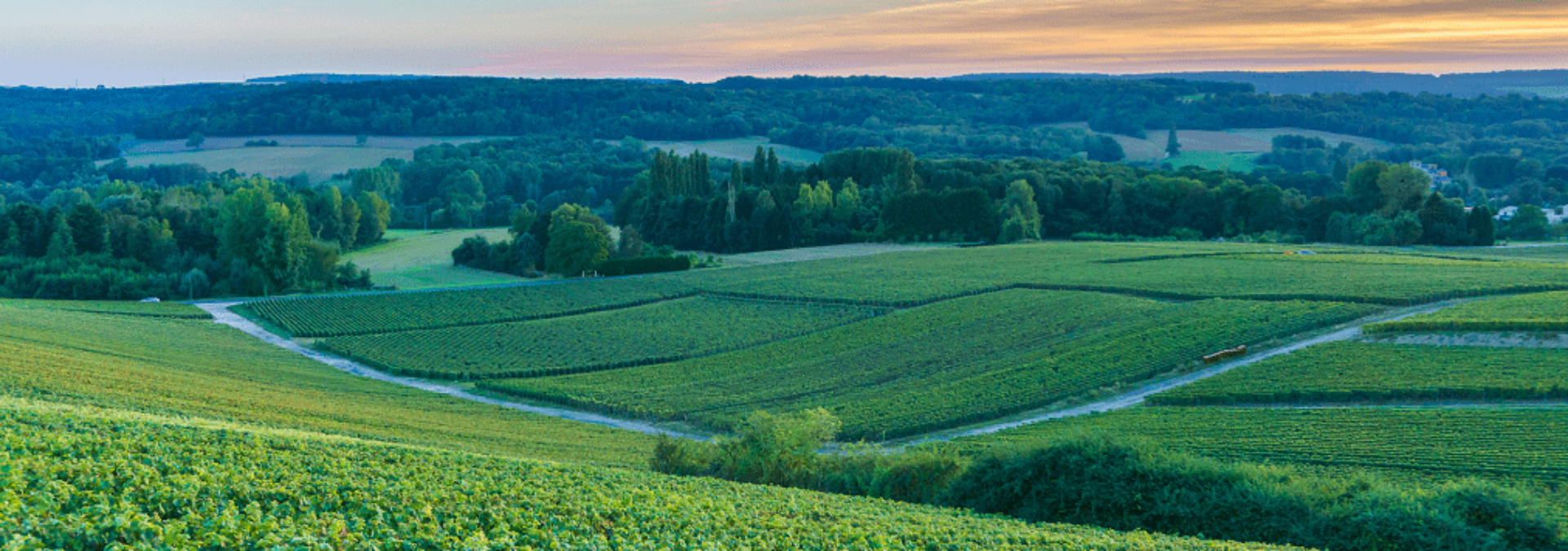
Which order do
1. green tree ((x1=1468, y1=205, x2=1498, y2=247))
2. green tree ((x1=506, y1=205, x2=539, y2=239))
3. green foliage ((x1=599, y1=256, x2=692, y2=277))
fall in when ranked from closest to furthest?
1. green foliage ((x1=599, y1=256, x2=692, y2=277))
2. green tree ((x1=506, y1=205, x2=539, y2=239))
3. green tree ((x1=1468, y1=205, x2=1498, y2=247))

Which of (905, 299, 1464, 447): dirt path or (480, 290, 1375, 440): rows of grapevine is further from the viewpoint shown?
(480, 290, 1375, 440): rows of grapevine

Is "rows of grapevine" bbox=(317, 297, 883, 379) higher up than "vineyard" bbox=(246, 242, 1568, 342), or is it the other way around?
"vineyard" bbox=(246, 242, 1568, 342)

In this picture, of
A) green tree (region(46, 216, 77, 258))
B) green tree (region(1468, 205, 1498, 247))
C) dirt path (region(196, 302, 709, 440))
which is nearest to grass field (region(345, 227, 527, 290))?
dirt path (region(196, 302, 709, 440))

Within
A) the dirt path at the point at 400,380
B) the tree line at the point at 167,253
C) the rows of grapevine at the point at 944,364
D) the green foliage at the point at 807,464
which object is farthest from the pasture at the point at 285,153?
the green foliage at the point at 807,464

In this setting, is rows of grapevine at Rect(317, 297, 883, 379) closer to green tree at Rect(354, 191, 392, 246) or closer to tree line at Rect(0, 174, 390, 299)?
tree line at Rect(0, 174, 390, 299)

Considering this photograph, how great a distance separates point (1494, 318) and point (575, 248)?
210 ft

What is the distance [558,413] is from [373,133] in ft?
556

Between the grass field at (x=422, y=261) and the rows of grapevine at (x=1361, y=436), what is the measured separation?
60531 millimetres

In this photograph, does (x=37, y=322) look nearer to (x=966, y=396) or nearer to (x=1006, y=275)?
(x=966, y=396)

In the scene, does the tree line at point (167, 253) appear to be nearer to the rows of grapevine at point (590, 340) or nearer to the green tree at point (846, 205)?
the rows of grapevine at point (590, 340)

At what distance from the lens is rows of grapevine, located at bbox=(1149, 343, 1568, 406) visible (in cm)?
3959

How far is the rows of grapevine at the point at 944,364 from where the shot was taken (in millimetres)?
44375

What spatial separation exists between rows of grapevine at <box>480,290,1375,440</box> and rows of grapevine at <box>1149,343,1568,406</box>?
4213 mm

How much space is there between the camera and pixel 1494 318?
49344 millimetres
